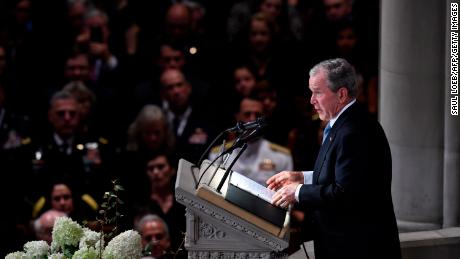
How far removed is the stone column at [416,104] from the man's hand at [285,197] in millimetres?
2111

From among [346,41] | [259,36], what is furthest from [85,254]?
[346,41]

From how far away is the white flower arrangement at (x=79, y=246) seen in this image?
3.03 metres

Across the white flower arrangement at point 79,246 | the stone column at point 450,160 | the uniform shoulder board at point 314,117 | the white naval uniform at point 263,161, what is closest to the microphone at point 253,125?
the white flower arrangement at point 79,246

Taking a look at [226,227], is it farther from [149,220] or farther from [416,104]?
[149,220]

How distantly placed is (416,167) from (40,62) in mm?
4968

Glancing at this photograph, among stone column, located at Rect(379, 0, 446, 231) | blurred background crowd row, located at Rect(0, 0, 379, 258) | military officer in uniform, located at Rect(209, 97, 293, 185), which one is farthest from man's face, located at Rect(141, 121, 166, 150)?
stone column, located at Rect(379, 0, 446, 231)

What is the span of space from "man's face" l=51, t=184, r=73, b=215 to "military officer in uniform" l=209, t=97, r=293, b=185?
4.19 ft

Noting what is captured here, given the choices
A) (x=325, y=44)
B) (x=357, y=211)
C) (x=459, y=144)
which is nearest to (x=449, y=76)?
(x=459, y=144)

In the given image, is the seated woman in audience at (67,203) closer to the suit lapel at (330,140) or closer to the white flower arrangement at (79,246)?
the suit lapel at (330,140)

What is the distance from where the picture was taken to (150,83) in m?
9.62

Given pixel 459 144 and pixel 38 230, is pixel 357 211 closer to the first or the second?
pixel 459 144

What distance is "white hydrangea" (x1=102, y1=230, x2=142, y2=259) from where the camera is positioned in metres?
3.03

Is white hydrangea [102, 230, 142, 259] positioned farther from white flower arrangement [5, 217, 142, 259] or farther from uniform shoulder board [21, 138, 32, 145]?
uniform shoulder board [21, 138, 32, 145]

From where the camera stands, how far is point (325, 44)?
9.68 metres
